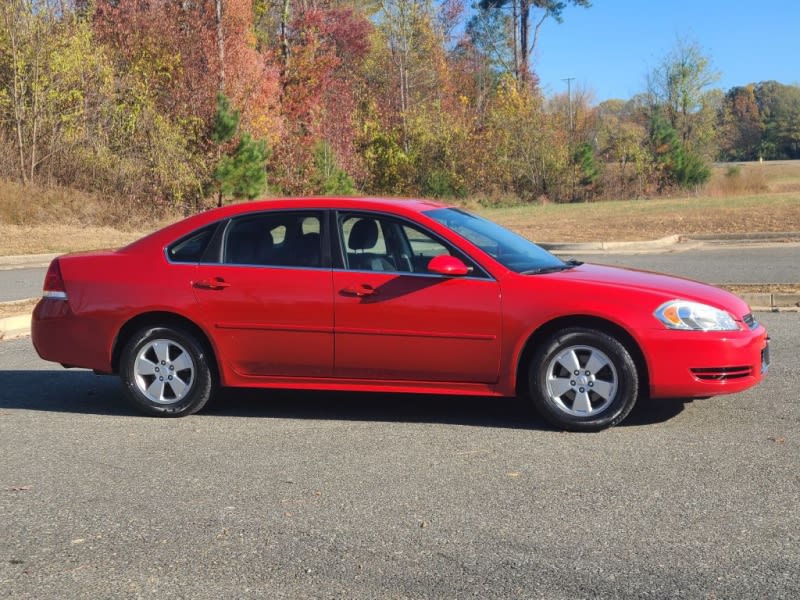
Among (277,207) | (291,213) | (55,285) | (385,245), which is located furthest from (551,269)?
(55,285)

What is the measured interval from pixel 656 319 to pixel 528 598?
9.67ft

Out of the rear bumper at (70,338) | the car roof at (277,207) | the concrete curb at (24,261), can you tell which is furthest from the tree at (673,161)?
the rear bumper at (70,338)

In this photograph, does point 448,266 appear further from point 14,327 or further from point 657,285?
point 14,327

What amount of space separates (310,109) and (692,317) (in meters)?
43.9

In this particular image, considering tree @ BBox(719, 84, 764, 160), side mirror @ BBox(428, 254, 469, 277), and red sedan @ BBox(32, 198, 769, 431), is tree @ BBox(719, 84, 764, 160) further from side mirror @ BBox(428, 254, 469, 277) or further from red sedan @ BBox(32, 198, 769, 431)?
side mirror @ BBox(428, 254, 469, 277)

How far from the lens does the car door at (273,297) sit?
6.82m

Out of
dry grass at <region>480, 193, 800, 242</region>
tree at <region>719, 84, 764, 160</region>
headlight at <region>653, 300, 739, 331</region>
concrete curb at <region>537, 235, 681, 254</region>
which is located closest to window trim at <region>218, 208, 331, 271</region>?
headlight at <region>653, 300, 739, 331</region>

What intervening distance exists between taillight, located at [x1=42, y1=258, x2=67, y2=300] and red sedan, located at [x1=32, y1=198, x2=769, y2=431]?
1 cm

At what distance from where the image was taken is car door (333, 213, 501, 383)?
6.57 m

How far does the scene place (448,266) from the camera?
→ 6504 mm

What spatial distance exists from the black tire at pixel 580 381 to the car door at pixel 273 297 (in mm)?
1449

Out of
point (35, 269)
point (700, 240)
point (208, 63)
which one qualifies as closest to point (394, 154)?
point (208, 63)

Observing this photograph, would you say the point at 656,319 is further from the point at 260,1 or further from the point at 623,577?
the point at 260,1

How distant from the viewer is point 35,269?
21.2 meters
